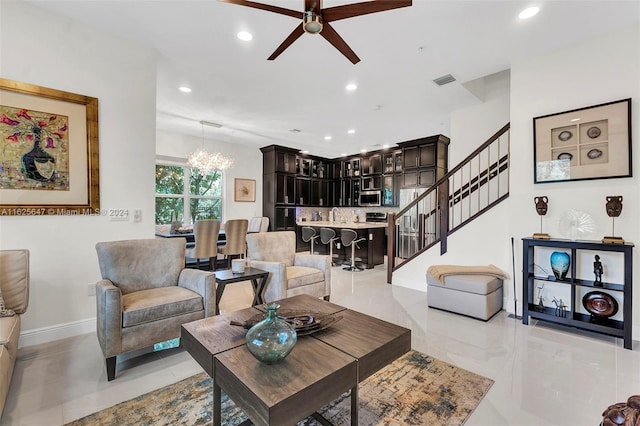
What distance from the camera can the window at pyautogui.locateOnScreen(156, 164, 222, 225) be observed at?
6582mm

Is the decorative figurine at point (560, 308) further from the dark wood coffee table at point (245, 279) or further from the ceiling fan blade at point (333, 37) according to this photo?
the ceiling fan blade at point (333, 37)

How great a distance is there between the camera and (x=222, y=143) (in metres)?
7.35

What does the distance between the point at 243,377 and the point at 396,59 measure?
3.48 m

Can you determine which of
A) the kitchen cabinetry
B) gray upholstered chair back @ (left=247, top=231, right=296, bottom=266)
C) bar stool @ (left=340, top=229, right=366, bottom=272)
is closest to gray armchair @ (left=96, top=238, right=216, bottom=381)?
gray upholstered chair back @ (left=247, top=231, right=296, bottom=266)

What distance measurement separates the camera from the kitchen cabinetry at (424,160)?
6.57m

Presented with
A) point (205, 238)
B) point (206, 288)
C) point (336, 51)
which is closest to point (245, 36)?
point (336, 51)

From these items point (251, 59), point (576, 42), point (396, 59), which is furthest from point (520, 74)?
point (251, 59)

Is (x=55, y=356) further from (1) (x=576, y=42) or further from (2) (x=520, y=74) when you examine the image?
(1) (x=576, y=42)

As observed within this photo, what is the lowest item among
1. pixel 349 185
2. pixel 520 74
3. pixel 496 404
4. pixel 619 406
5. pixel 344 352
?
pixel 496 404

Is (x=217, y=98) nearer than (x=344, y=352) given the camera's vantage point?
No

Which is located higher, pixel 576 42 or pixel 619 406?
pixel 576 42

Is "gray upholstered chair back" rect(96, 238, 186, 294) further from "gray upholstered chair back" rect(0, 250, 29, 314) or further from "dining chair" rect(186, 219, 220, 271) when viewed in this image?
"dining chair" rect(186, 219, 220, 271)

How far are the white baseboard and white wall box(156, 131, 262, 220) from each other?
4.41m

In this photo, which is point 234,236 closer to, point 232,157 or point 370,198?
point 232,157
